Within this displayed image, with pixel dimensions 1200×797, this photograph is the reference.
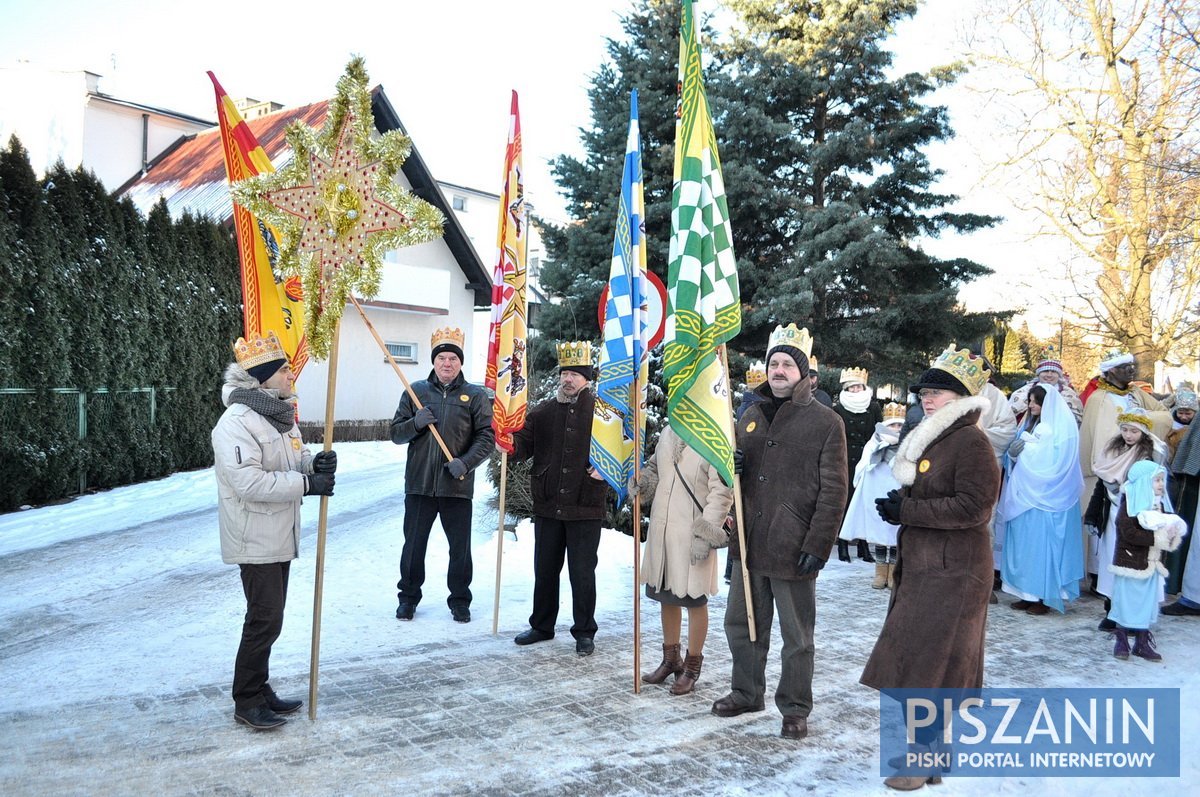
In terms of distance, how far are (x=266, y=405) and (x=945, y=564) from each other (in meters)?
3.82

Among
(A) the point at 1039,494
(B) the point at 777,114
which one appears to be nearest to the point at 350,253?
(A) the point at 1039,494

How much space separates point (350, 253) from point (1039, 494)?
6.78 metres

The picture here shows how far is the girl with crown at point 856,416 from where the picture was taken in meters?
10.5

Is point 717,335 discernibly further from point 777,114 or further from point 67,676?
point 777,114

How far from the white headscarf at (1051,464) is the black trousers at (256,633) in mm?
6945

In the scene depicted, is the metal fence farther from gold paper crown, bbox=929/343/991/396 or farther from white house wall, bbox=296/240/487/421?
gold paper crown, bbox=929/343/991/396

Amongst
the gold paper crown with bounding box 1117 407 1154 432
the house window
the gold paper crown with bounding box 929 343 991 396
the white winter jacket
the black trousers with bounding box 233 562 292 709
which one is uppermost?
the house window

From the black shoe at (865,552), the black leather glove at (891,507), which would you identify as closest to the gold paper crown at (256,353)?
the black leather glove at (891,507)

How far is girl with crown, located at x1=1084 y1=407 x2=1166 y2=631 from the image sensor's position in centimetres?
750

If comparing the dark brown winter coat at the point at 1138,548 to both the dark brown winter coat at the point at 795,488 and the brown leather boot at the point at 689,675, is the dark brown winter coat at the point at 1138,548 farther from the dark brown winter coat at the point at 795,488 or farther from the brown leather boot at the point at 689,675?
the brown leather boot at the point at 689,675

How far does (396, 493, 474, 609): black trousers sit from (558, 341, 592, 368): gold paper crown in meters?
1.57

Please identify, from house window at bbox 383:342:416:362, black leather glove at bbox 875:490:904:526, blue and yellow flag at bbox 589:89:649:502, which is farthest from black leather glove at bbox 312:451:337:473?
house window at bbox 383:342:416:362

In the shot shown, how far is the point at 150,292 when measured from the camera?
13.9 meters

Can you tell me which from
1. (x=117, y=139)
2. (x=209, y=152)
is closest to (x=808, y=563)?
(x=209, y=152)
